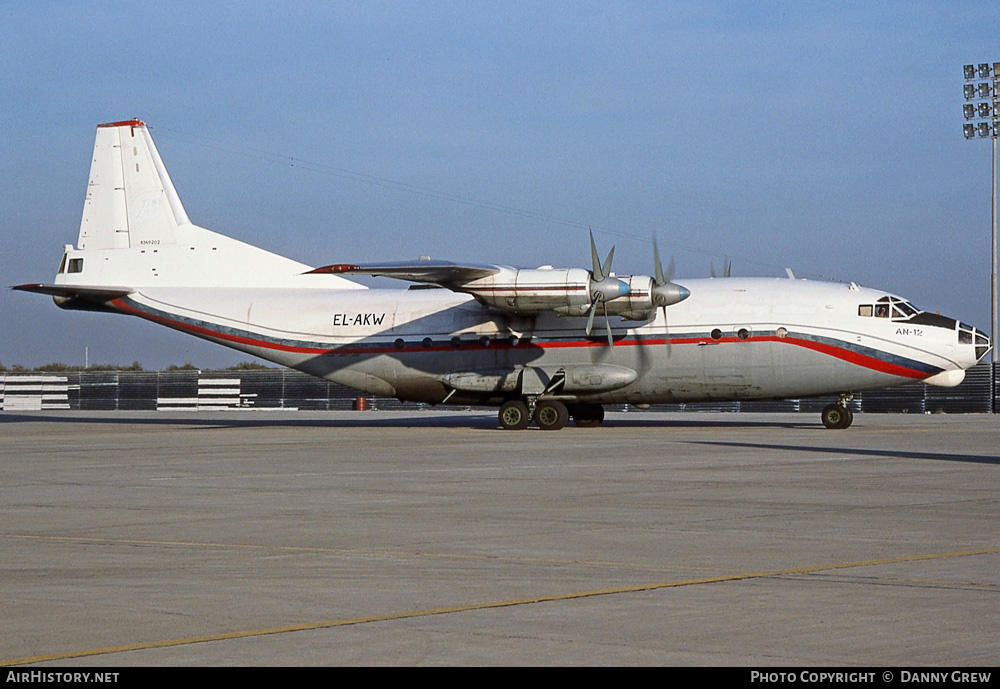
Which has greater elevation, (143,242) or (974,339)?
(143,242)

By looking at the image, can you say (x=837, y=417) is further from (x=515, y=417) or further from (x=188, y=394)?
(x=188, y=394)

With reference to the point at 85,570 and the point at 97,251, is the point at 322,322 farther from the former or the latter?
the point at 85,570

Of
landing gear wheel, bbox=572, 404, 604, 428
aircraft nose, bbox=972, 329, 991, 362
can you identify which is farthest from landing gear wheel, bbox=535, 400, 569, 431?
aircraft nose, bbox=972, 329, 991, 362

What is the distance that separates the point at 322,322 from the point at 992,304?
32.9 metres

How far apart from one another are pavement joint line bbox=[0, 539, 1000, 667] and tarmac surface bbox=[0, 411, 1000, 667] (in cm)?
3

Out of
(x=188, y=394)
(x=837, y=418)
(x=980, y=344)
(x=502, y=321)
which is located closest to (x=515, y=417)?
(x=502, y=321)

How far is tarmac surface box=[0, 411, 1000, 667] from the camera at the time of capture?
7.27 meters

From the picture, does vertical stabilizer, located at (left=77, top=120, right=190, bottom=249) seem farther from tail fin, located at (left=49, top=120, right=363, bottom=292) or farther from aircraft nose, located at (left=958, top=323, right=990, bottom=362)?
aircraft nose, located at (left=958, top=323, right=990, bottom=362)

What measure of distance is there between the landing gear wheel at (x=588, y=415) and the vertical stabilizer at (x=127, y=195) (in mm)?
14461

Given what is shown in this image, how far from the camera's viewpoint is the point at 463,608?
8492 millimetres

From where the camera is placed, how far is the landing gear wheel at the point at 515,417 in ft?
118

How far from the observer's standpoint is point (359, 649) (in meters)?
7.15

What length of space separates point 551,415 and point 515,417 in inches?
42.6

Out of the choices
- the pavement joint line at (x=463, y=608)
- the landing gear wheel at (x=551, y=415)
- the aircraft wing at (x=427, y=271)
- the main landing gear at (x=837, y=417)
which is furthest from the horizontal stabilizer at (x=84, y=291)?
the pavement joint line at (x=463, y=608)
